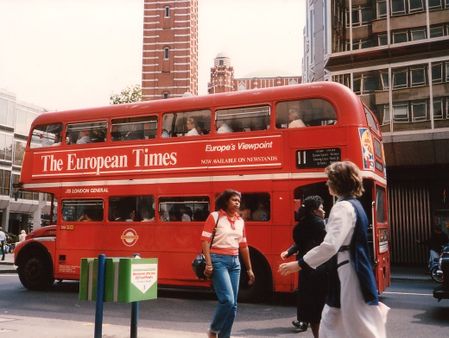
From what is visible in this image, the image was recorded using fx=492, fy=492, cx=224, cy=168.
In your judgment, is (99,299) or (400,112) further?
(400,112)

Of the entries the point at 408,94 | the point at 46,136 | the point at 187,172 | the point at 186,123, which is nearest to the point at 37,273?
the point at 46,136

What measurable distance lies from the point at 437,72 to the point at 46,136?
15.6m

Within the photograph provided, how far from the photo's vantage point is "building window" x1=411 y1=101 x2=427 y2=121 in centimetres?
1992

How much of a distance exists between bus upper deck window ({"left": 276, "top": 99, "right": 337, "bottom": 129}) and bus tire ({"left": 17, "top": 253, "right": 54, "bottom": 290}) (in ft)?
20.6

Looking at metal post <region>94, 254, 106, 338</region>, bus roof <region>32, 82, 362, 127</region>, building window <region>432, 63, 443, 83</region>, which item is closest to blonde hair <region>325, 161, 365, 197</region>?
metal post <region>94, 254, 106, 338</region>

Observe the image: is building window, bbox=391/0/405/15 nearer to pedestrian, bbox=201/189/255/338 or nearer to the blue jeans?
pedestrian, bbox=201/189/255/338

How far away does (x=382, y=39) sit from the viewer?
Answer: 21.5 meters

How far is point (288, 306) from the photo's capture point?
30.0 feet

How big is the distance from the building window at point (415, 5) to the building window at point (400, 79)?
288 centimetres

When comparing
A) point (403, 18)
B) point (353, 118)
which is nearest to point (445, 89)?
point (403, 18)

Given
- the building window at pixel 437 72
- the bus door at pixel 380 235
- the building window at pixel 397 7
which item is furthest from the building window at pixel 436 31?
the bus door at pixel 380 235

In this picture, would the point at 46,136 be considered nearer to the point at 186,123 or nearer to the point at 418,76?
the point at 186,123

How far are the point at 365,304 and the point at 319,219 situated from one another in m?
2.56

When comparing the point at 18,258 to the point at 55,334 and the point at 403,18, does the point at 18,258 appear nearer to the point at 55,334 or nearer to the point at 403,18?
the point at 55,334
